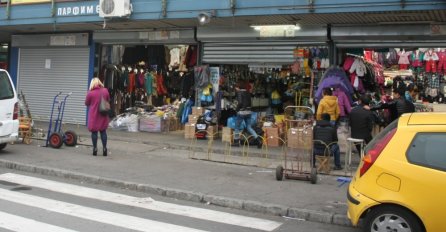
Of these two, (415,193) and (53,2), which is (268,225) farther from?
(53,2)

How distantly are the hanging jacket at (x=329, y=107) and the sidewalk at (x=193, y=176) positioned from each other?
152 centimetres

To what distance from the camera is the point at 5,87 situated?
11516 millimetres

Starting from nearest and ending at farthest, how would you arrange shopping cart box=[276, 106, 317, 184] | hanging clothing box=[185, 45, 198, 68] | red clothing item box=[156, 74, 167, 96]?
shopping cart box=[276, 106, 317, 184] < hanging clothing box=[185, 45, 198, 68] < red clothing item box=[156, 74, 167, 96]

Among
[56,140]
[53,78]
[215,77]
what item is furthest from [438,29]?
[53,78]

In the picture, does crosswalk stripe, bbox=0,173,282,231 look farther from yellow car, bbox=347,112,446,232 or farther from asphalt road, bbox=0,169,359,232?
yellow car, bbox=347,112,446,232

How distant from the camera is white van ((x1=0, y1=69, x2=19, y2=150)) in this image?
1112cm

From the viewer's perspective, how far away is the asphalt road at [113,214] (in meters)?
6.41

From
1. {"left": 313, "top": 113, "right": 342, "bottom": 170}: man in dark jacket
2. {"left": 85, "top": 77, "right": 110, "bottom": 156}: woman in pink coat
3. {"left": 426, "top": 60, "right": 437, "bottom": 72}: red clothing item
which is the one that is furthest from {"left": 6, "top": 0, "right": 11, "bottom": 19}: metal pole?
{"left": 426, "top": 60, "right": 437, "bottom": 72}: red clothing item

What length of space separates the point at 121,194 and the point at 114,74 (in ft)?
31.9

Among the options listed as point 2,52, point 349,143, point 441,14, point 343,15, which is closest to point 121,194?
point 349,143

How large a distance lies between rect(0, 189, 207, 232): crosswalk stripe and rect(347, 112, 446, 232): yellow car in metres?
2.13

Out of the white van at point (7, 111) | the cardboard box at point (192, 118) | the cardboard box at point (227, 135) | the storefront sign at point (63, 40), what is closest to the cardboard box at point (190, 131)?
the cardboard box at point (192, 118)

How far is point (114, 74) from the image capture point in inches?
691

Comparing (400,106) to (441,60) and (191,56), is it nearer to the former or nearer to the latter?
(441,60)
